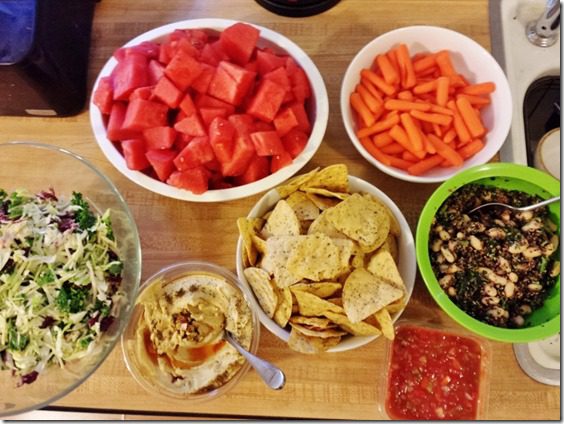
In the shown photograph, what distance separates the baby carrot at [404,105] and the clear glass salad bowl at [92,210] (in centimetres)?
68

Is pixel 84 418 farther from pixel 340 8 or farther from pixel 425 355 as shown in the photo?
pixel 340 8

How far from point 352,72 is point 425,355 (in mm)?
708

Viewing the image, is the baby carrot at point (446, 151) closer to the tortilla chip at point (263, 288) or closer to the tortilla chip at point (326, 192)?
the tortilla chip at point (326, 192)

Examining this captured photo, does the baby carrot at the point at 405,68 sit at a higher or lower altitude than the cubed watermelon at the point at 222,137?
higher

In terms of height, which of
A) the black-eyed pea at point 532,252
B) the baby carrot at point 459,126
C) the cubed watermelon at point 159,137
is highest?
the baby carrot at point 459,126

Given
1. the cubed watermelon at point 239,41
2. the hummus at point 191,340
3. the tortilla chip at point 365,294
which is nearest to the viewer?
the tortilla chip at point 365,294

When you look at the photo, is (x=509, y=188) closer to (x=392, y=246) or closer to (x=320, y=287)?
(x=392, y=246)

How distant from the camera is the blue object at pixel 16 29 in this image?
1233 mm

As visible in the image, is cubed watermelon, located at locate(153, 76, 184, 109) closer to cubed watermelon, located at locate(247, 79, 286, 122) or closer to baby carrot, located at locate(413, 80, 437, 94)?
cubed watermelon, located at locate(247, 79, 286, 122)

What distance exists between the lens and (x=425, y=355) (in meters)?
1.28

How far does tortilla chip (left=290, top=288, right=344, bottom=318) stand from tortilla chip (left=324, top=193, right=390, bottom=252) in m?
0.14

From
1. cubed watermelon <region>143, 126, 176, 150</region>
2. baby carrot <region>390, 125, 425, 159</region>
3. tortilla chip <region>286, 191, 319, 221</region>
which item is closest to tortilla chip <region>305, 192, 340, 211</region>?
tortilla chip <region>286, 191, 319, 221</region>

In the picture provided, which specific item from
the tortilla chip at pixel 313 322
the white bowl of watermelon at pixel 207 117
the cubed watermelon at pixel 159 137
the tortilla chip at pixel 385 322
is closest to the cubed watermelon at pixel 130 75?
the white bowl of watermelon at pixel 207 117

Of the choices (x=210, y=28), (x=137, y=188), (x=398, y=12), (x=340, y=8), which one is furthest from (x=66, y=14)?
(x=398, y=12)
